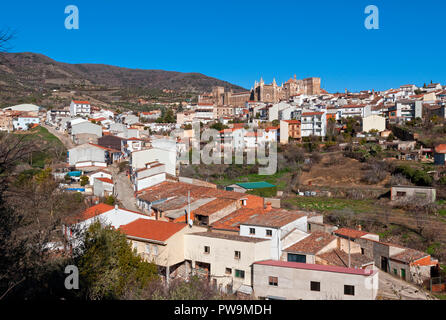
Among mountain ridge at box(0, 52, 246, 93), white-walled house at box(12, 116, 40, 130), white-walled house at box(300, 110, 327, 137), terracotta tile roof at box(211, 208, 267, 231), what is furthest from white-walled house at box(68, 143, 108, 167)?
mountain ridge at box(0, 52, 246, 93)

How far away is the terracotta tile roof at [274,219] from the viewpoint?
15.1 meters

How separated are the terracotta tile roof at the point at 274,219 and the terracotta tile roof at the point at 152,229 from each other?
10.1 feet

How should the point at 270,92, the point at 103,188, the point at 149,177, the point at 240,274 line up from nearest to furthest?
the point at 240,274 → the point at 149,177 → the point at 103,188 → the point at 270,92

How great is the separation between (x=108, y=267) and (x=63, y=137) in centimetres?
3854

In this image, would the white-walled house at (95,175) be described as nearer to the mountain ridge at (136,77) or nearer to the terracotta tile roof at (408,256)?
the terracotta tile roof at (408,256)

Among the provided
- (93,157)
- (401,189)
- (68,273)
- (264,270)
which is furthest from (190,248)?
(93,157)

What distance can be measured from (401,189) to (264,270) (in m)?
17.6

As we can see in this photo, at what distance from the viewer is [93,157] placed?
34250 millimetres

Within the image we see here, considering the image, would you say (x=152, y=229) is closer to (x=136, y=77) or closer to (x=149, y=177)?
(x=149, y=177)

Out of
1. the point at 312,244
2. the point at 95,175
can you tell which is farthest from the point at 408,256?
the point at 95,175

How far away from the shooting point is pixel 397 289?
13078 mm

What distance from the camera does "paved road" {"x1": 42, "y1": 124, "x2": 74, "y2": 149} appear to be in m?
41.4
